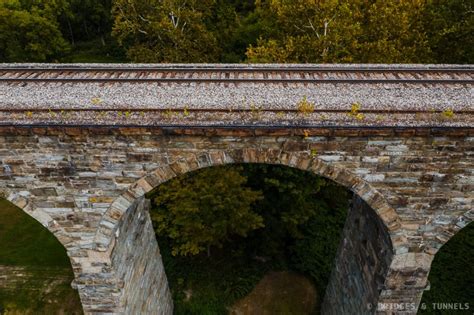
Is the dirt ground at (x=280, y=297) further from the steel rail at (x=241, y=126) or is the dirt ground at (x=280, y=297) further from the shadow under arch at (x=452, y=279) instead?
the steel rail at (x=241, y=126)

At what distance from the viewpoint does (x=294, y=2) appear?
21.4m

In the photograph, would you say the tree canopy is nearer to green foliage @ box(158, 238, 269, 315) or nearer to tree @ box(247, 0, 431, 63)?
tree @ box(247, 0, 431, 63)

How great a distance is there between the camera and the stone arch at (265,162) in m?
10.4

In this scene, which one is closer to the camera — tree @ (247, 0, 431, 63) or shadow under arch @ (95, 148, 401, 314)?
shadow under arch @ (95, 148, 401, 314)

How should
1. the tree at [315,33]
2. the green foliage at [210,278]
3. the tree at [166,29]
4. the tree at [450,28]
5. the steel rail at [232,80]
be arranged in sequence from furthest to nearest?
the tree at [166,29], the tree at [450,28], the tree at [315,33], the green foliage at [210,278], the steel rail at [232,80]

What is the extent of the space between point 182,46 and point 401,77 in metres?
16.2

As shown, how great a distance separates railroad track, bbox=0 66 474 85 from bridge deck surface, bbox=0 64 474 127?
0.10ft

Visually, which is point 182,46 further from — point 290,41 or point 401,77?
point 401,77

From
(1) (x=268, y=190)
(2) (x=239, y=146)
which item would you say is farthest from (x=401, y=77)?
(1) (x=268, y=190)

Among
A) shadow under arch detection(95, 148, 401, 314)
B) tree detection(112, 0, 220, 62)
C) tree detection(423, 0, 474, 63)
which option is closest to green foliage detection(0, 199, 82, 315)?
shadow under arch detection(95, 148, 401, 314)

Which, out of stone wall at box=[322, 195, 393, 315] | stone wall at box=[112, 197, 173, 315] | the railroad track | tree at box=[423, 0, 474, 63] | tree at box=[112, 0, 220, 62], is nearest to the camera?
the railroad track

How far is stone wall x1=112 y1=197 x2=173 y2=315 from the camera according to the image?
12.9 meters

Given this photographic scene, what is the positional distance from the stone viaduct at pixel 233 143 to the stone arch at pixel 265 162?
30 mm

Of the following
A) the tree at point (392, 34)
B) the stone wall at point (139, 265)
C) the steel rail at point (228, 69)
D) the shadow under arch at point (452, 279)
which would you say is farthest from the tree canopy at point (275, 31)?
the stone wall at point (139, 265)
